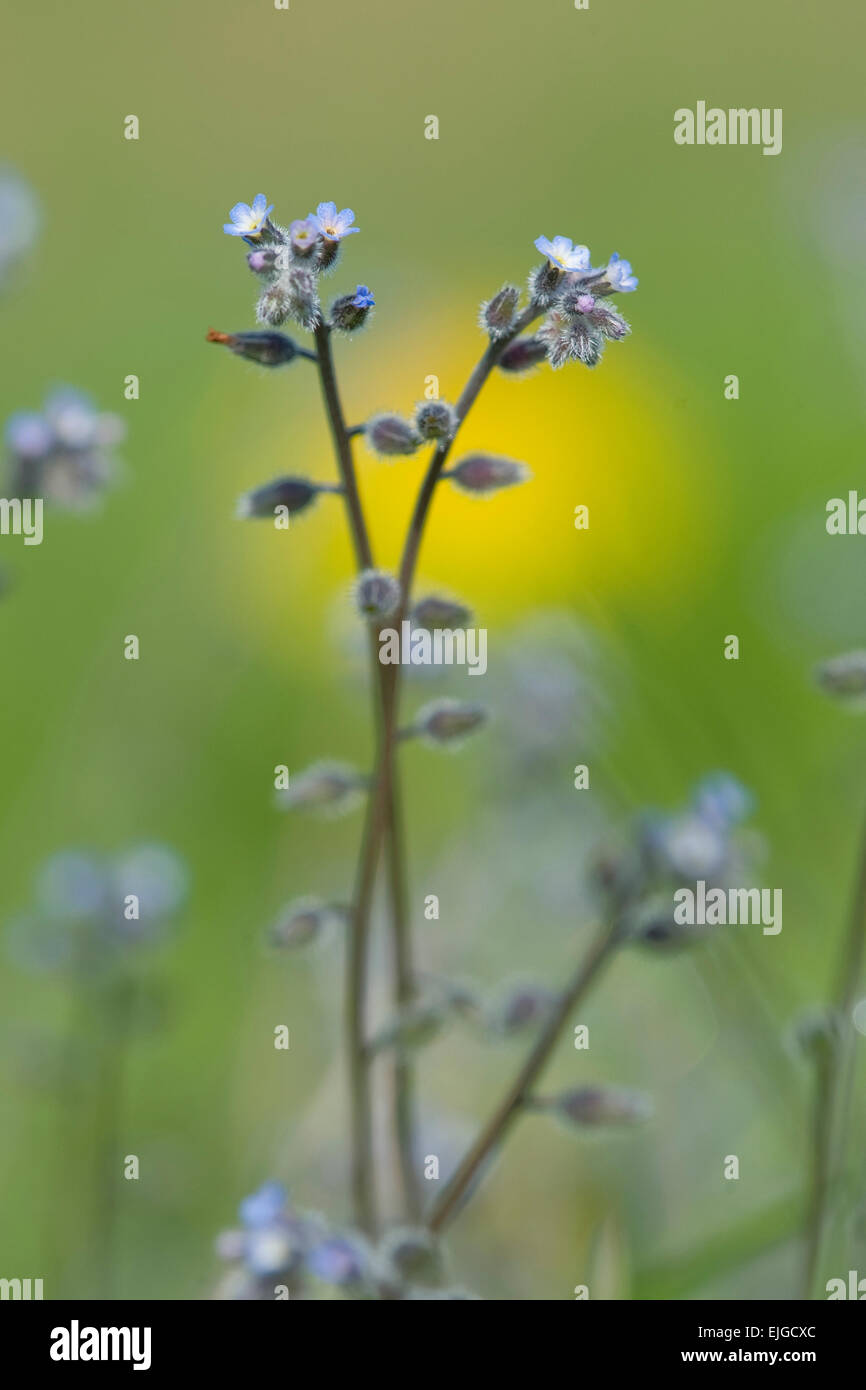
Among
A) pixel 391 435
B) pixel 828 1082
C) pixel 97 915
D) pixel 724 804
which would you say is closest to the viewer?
pixel 391 435

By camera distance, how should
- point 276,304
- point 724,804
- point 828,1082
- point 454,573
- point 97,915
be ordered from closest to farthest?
point 276,304
point 828,1082
point 724,804
point 97,915
point 454,573

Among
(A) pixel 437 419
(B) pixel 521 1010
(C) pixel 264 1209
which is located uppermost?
(A) pixel 437 419

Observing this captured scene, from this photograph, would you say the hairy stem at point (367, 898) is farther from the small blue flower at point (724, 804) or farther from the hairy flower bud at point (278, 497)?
the small blue flower at point (724, 804)

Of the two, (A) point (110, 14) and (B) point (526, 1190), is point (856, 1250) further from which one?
(A) point (110, 14)

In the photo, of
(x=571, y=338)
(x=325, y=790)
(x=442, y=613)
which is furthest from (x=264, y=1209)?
(x=571, y=338)

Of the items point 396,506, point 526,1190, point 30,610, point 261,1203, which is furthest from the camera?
point 396,506

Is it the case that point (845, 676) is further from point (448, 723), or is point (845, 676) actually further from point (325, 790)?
point (325, 790)

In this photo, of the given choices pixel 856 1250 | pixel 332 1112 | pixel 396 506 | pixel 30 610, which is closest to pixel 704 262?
pixel 396 506

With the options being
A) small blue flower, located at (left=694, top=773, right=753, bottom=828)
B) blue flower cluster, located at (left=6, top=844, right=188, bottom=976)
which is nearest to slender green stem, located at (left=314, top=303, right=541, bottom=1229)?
small blue flower, located at (left=694, top=773, right=753, bottom=828)
